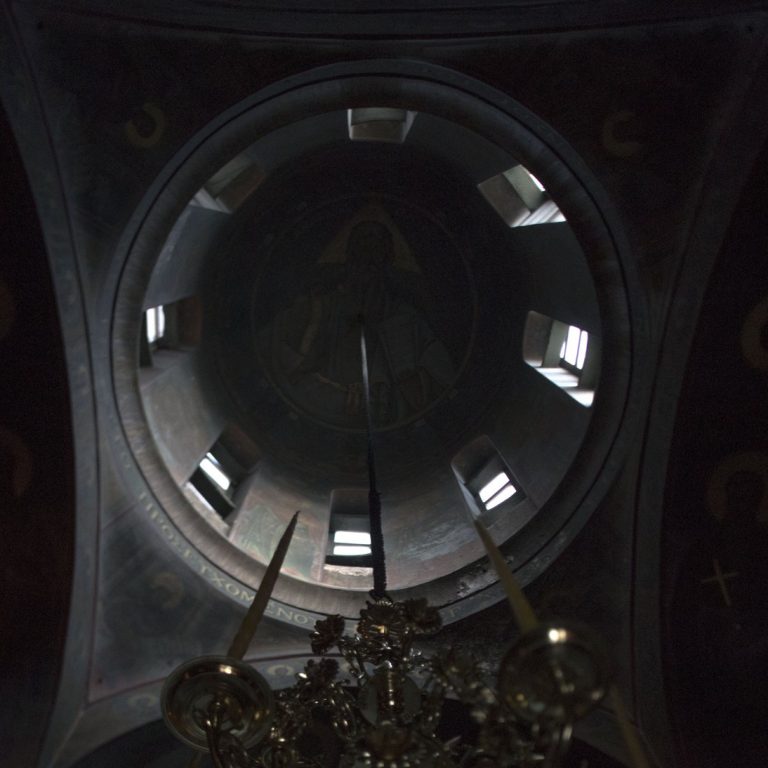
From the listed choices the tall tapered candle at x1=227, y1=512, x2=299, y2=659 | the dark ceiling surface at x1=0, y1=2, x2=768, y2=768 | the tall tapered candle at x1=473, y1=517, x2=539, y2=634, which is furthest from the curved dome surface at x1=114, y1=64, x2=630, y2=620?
the tall tapered candle at x1=473, y1=517, x2=539, y2=634

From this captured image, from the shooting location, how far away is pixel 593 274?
6.56m

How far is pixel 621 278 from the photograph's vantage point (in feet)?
20.9

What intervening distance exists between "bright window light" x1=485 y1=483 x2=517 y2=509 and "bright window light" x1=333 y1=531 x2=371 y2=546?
150cm

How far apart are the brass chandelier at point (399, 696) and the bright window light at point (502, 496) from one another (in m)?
A: 4.08

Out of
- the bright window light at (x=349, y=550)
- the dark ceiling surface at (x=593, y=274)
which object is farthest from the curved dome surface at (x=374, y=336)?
the dark ceiling surface at (x=593, y=274)

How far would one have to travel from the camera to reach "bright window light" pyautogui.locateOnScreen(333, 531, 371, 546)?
902 cm

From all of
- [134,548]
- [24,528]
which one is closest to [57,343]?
[24,528]

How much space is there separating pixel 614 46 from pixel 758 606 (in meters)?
4.50

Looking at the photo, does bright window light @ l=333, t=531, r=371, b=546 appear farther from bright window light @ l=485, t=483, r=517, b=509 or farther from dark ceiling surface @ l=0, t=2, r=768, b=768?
dark ceiling surface @ l=0, t=2, r=768, b=768

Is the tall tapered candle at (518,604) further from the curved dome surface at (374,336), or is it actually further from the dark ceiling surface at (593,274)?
the curved dome surface at (374,336)

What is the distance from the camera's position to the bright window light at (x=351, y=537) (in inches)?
355

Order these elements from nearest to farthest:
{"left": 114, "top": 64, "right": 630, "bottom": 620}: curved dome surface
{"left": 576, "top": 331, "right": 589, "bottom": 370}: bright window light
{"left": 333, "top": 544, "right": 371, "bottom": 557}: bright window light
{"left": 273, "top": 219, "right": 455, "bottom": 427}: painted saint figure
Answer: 1. {"left": 114, "top": 64, "right": 630, "bottom": 620}: curved dome surface
2. {"left": 576, "top": 331, "right": 589, "bottom": 370}: bright window light
3. {"left": 333, "top": 544, "right": 371, "bottom": 557}: bright window light
4. {"left": 273, "top": 219, "right": 455, "bottom": 427}: painted saint figure

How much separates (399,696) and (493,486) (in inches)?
215

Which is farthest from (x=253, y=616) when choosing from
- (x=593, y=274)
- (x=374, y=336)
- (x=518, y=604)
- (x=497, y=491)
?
(x=374, y=336)
